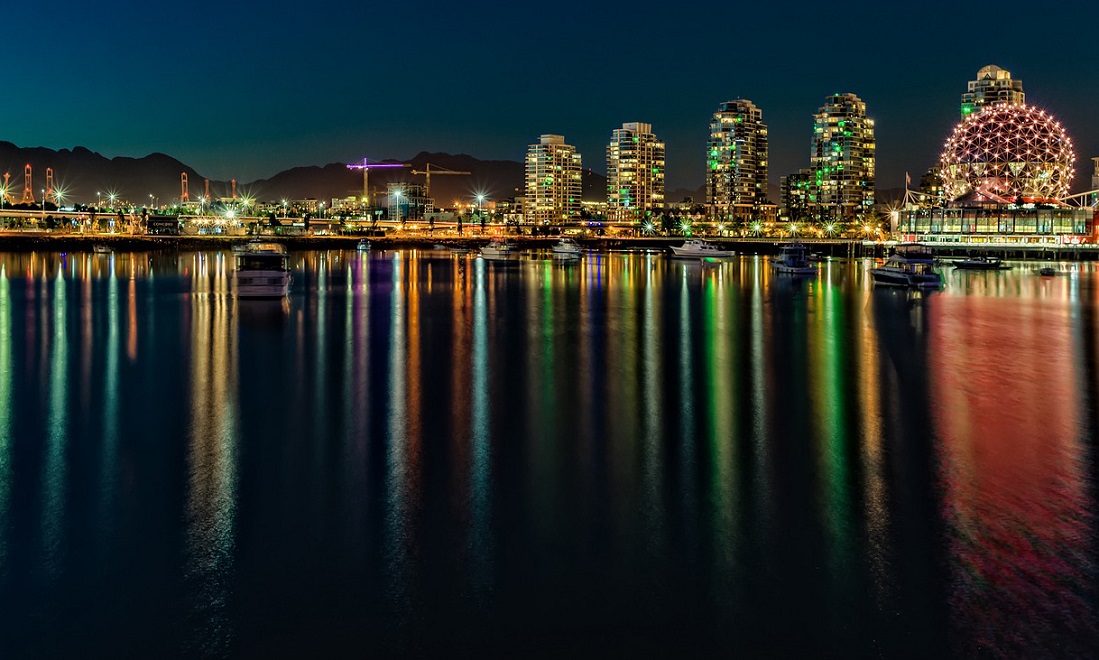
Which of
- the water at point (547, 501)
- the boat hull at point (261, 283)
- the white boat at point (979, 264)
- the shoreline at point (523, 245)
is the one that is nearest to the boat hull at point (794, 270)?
the white boat at point (979, 264)

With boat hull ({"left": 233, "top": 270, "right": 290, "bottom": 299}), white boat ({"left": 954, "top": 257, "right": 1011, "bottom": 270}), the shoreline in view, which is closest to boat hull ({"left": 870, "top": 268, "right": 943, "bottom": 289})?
white boat ({"left": 954, "top": 257, "right": 1011, "bottom": 270})

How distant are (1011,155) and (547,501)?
3477 inches

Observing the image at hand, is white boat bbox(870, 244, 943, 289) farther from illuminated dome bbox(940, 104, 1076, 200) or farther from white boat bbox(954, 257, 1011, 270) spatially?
illuminated dome bbox(940, 104, 1076, 200)

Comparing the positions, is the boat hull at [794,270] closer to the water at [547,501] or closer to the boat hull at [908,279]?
the boat hull at [908,279]

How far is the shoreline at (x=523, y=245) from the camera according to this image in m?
82.6

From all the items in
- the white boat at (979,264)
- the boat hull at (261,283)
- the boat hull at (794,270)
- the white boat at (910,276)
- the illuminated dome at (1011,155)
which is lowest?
the boat hull at (261,283)

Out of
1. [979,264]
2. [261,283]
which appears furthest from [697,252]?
[261,283]

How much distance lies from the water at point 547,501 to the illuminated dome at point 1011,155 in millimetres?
71118

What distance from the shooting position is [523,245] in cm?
15025

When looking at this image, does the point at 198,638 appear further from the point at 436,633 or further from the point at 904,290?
the point at 904,290

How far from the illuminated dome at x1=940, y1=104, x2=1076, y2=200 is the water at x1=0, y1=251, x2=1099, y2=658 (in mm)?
71118

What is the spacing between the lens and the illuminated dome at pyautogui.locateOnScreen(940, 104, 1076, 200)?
268 feet

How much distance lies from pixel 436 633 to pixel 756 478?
467 cm

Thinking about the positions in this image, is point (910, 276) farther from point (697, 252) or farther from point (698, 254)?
point (697, 252)
